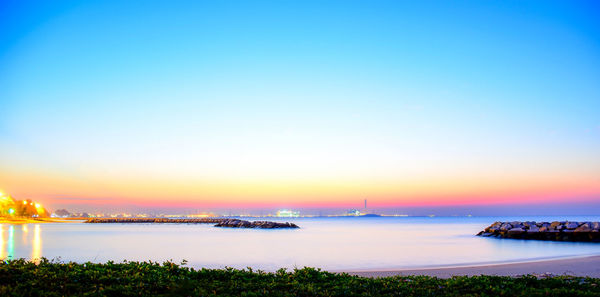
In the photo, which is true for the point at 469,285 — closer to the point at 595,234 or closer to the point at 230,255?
the point at 230,255

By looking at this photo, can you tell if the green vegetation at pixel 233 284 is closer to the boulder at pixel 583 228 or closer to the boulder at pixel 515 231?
the boulder at pixel 583 228

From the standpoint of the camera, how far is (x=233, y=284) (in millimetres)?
9930

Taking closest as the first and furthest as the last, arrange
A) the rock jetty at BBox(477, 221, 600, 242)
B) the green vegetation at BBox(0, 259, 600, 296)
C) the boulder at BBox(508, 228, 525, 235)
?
1. the green vegetation at BBox(0, 259, 600, 296)
2. the rock jetty at BBox(477, 221, 600, 242)
3. the boulder at BBox(508, 228, 525, 235)

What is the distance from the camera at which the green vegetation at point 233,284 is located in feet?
29.1

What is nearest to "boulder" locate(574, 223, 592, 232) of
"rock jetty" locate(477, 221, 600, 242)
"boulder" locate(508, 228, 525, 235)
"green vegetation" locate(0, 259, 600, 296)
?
"rock jetty" locate(477, 221, 600, 242)

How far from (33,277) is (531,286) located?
11751 mm

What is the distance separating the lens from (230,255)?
25.4 metres

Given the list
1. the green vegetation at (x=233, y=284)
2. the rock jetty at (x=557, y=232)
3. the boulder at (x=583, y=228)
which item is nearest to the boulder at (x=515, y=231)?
the rock jetty at (x=557, y=232)

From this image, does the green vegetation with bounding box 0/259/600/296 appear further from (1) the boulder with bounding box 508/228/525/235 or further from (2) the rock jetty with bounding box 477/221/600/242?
(1) the boulder with bounding box 508/228/525/235

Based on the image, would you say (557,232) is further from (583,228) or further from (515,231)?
(515,231)

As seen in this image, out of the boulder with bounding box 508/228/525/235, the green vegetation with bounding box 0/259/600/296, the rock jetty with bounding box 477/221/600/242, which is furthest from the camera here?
the boulder with bounding box 508/228/525/235

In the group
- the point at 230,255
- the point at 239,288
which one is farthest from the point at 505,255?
the point at 239,288

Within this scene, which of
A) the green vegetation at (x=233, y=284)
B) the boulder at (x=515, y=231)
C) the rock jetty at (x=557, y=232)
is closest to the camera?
the green vegetation at (x=233, y=284)

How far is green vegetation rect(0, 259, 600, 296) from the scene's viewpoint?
350 inches
